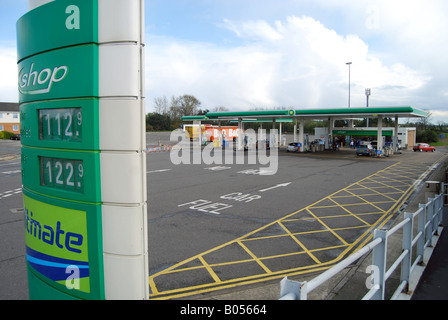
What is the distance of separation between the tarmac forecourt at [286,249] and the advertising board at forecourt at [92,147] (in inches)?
120

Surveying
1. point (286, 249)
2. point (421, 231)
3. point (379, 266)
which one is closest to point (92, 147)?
point (379, 266)

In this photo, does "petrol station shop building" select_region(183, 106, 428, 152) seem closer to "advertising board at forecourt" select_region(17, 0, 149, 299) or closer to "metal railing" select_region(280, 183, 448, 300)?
"metal railing" select_region(280, 183, 448, 300)

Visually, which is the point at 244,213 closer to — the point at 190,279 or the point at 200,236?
the point at 200,236

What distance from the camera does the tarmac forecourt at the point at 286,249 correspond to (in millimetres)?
6305

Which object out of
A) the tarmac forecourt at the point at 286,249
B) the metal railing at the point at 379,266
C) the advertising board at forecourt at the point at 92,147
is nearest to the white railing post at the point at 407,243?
the metal railing at the point at 379,266

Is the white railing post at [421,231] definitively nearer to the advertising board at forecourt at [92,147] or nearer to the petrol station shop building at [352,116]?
the advertising board at forecourt at [92,147]

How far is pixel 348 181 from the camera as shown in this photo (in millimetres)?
18234

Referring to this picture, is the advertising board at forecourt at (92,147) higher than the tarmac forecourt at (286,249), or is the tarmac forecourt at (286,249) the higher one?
the advertising board at forecourt at (92,147)

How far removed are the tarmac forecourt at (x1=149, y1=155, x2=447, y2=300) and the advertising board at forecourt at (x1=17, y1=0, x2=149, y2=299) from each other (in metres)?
3.04

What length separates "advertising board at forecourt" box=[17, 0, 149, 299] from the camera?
2.82 meters

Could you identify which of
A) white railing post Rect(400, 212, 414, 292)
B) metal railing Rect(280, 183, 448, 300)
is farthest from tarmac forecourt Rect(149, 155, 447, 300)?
white railing post Rect(400, 212, 414, 292)

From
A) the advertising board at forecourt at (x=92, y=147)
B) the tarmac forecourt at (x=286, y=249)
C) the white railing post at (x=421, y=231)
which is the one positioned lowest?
the tarmac forecourt at (x=286, y=249)
